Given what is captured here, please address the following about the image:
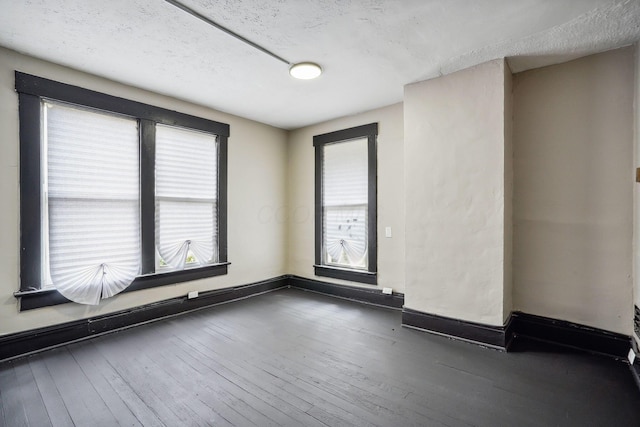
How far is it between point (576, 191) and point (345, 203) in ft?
8.59

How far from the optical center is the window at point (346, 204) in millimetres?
4109

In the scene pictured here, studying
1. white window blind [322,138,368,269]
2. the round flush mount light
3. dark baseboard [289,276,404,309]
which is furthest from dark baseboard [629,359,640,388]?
the round flush mount light

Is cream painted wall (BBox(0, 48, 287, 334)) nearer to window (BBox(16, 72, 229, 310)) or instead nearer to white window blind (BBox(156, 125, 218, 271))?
window (BBox(16, 72, 229, 310))

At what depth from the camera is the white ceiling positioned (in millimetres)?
2012

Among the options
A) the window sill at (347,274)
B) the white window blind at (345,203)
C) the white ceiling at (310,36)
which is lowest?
the window sill at (347,274)

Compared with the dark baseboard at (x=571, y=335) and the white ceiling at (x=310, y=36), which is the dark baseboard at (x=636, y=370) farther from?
the white ceiling at (x=310, y=36)

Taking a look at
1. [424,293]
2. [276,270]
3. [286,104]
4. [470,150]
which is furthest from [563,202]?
[276,270]

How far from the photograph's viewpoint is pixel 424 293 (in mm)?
3133

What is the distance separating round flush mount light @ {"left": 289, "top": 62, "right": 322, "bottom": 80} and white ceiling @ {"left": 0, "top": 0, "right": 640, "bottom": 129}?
3.4 inches

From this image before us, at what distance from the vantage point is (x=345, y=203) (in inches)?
174

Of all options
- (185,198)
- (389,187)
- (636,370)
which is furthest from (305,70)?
(636,370)

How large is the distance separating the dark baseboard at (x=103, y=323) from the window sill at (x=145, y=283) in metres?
0.22

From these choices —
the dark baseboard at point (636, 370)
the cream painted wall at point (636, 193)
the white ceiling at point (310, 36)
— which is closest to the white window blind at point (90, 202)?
the white ceiling at point (310, 36)

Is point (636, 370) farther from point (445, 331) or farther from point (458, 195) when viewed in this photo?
point (458, 195)
